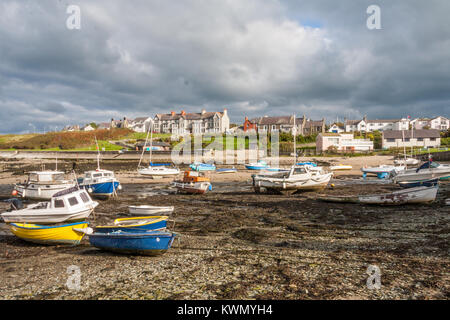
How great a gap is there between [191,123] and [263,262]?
4197 inches

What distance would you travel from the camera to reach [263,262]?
9.59 m

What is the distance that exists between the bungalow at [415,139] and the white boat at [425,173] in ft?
164

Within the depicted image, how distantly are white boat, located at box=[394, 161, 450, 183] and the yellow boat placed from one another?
2882 centimetres

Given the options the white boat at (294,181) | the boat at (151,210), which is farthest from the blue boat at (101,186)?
the white boat at (294,181)

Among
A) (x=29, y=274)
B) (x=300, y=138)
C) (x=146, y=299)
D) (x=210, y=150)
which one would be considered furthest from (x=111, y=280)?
(x=300, y=138)

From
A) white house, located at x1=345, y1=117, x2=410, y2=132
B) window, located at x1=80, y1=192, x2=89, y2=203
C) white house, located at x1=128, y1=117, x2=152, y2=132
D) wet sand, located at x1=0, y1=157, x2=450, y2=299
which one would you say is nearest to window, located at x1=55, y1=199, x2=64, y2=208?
window, located at x1=80, y1=192, x2=89, y2=203

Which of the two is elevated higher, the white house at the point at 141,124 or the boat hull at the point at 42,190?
the white house at the point at 141,124

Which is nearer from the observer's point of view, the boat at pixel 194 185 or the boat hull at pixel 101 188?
the boat hull at pixel 101 188

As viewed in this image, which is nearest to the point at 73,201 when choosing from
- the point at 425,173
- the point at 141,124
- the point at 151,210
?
the point at 151,210

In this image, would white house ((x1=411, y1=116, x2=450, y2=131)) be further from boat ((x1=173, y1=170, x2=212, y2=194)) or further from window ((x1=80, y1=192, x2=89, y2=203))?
window ((x1=80, y1=192, x2=89, y2=203))

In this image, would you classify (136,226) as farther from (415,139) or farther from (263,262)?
(415,139)

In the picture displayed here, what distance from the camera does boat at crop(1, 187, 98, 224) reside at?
44.7 feet

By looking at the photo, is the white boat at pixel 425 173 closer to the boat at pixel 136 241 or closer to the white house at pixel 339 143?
the boat at pixel 136 241

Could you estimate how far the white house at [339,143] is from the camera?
7356cm
